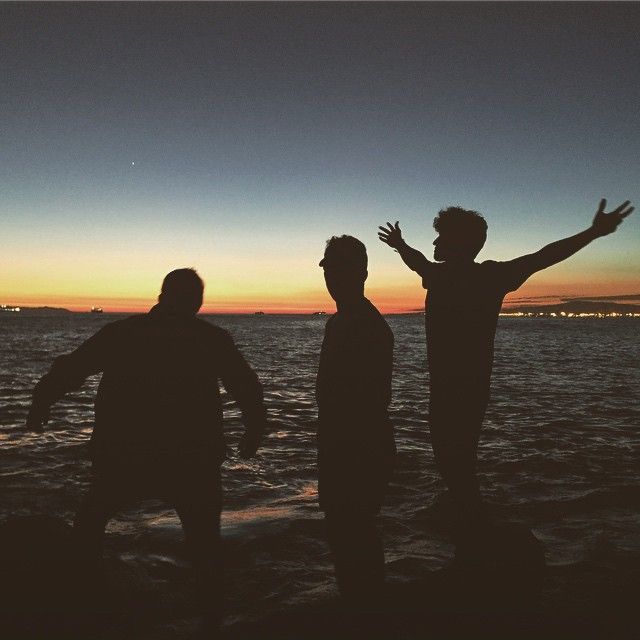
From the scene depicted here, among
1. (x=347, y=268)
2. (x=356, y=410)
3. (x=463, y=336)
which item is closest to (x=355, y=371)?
(x=356, y=410)

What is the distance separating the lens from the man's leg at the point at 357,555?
126 inches

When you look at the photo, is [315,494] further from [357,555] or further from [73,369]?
[73,369]

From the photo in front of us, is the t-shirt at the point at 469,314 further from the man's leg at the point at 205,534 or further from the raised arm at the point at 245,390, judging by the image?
the man's leg at the point at 205,534

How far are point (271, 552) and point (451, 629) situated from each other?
212 cm

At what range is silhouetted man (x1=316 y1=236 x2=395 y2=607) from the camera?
10.2 ft

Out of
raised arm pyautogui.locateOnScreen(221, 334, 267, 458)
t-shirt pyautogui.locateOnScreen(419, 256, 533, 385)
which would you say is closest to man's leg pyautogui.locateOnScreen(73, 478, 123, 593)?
raised arm pyautogui.locateOnScreen(221, 334, 267, 458)

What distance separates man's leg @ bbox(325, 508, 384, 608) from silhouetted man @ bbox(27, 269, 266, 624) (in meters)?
0.80

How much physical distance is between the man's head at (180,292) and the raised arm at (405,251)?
185 cm

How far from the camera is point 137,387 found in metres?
3.09

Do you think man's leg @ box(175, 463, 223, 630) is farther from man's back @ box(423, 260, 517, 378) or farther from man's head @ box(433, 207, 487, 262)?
man's head @ box(433, 207, 487, 262)

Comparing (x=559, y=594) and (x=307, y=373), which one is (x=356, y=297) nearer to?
(x=559, y=594)

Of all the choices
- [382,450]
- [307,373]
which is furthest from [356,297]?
[307,373]

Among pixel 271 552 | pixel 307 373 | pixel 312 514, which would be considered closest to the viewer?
pixel 271 552

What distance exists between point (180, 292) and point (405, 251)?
1997mm
